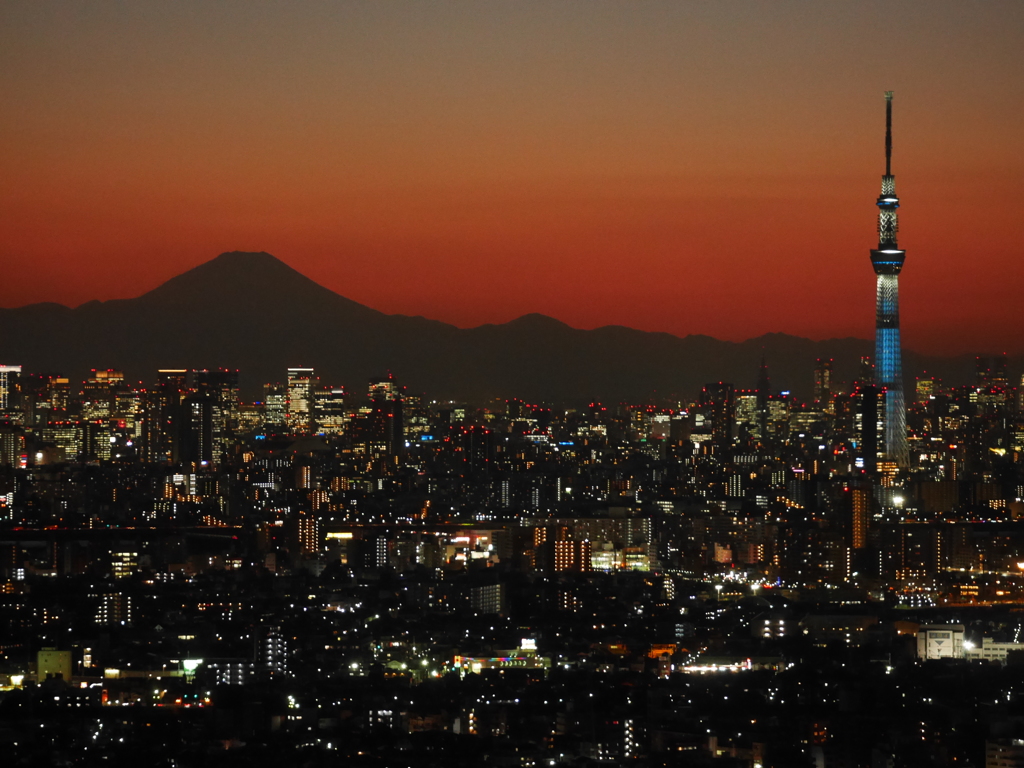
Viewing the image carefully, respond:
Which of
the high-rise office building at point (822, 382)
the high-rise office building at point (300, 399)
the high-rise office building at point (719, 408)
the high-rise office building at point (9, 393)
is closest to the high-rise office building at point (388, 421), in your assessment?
the high-rise office building at point (300, 399)

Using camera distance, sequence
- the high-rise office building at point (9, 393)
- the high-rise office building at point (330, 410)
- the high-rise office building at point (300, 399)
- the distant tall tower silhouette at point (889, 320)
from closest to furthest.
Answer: the distant tall tower silhouette at point (889, 320)
the high-rise office building at point (9, 393)
the high-rise office building at point (330, 410)
the high-rise office building at point (300, 399)

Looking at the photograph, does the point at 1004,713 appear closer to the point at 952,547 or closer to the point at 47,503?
the point at 952,547

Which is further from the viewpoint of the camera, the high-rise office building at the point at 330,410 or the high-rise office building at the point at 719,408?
the high-rise office building at the point at 330,410

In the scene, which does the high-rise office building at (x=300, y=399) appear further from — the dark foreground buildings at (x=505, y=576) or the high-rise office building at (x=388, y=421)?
the high-rise office building at (x=388, y=421)

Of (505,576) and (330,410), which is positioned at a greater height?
(330,410)

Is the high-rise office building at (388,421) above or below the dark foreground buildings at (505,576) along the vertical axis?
above

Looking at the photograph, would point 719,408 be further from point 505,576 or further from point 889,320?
point 505,576

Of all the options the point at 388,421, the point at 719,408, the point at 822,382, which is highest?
the point at 822,382

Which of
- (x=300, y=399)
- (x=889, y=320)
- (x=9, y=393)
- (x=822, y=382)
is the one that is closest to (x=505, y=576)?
(x=889, y=320)
